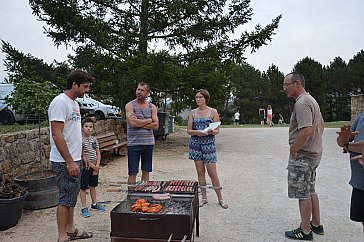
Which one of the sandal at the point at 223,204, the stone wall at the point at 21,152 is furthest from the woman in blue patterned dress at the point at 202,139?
the stone wall at the point at 21,152

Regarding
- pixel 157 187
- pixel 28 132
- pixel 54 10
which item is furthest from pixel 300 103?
pixel 54 10

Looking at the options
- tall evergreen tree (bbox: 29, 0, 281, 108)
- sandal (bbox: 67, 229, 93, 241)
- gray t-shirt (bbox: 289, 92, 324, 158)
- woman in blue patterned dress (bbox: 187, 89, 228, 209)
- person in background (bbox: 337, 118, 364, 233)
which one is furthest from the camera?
tall evergreen tree (bbox: 29, 0, 281, 108)

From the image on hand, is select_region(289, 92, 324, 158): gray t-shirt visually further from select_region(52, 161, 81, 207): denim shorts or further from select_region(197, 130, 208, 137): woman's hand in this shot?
select_region(52, 161, 81, 207): denim shorts

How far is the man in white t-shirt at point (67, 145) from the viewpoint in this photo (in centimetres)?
331

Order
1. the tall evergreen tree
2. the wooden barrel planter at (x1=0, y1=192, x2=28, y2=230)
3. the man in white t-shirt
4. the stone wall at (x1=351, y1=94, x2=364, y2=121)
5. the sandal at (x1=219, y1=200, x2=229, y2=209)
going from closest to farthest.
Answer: the man in white t-shirt < the wooden barrel planter at (x1=0, y1=192, x2=28, y2=230) < the sandal at (x1=219, y1=200, x2=229, y2=209) < the tall evergreen tree < the stone wall at (x1=351, y1=94, x2=364, y2=121)

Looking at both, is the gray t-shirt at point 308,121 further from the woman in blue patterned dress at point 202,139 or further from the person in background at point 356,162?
the woman in blue patterned dress at point 202,139

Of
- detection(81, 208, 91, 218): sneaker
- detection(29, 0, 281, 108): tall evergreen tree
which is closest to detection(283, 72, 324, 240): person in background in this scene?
detection(81, 208, 91, 218): sneaker

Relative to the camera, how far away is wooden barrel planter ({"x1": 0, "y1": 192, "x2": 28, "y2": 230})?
4262mm

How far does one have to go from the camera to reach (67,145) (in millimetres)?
3453

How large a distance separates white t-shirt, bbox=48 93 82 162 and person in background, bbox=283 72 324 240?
7.71ft

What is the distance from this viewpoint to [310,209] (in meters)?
3.81

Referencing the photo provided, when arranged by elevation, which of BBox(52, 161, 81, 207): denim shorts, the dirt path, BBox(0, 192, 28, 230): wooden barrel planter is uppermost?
BBox(52, 161, 81, 207): denim shorts

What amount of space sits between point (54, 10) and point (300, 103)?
31.5 feet

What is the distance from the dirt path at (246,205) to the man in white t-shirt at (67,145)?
724mm
